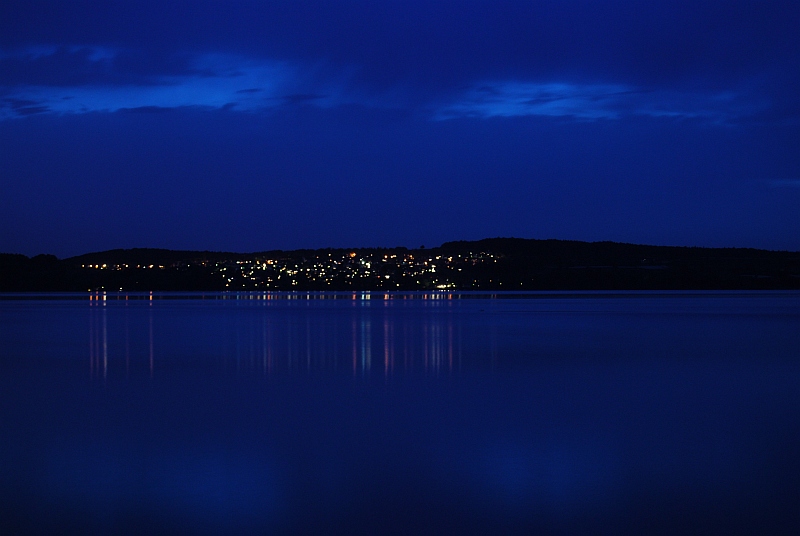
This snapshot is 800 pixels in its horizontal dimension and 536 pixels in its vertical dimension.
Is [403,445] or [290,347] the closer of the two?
[403,445]

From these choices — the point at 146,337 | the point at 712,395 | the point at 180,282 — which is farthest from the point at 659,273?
the point at 712,395

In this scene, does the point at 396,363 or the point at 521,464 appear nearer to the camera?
the point at 521,464

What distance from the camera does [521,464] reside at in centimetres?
595

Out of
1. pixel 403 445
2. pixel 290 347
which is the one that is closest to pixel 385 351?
pixel 290 347

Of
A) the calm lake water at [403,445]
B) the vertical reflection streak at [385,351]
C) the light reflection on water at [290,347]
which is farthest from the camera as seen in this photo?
the light reflection on water at [290,347]

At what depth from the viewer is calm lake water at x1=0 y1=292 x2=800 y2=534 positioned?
187 inches

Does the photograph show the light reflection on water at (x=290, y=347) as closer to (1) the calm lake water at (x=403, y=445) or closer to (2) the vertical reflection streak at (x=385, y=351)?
(2) the vertical reflection streak at (x=385, y=351)

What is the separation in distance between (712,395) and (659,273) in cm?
9803

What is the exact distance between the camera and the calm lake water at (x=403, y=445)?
15.6ft

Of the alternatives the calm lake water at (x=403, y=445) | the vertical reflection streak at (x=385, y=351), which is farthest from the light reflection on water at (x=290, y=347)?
the calm lake water at (x=403, y=445)

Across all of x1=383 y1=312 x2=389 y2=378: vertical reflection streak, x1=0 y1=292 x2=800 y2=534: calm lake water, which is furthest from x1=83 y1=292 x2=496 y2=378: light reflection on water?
x1=0 y1=292 x2=800 y2=534: calm lake water

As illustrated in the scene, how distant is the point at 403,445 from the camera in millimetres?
6648

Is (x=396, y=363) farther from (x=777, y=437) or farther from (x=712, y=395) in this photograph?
(x=777, y=437)

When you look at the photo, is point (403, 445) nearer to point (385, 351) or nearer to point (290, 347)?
point (385, 351)
